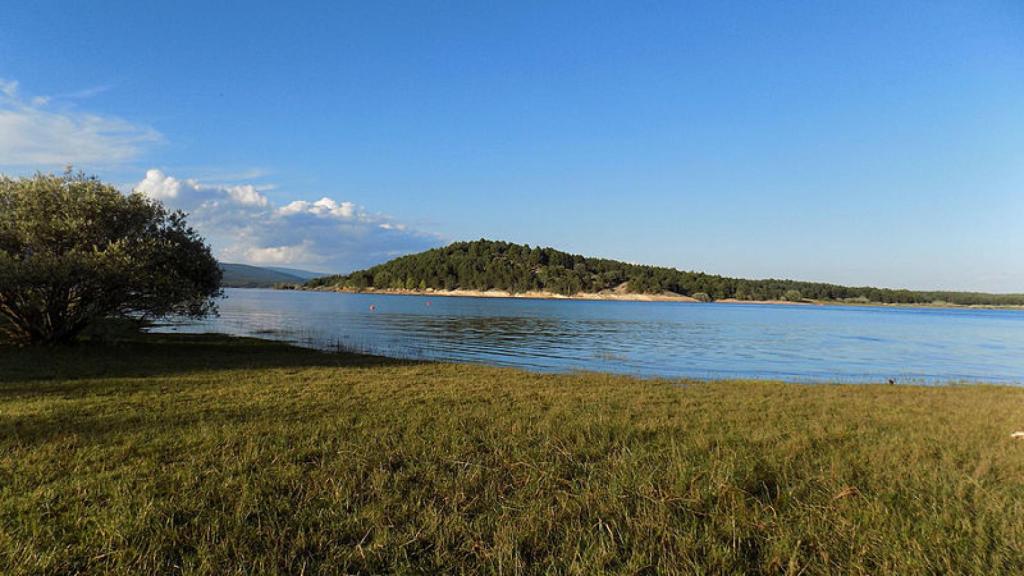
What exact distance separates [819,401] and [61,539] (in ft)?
52.4

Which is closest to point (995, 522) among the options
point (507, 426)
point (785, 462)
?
point (785, 462)

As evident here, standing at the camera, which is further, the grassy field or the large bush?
the large bush

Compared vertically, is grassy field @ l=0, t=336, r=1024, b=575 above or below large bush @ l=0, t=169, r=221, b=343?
below

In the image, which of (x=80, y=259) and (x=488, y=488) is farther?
Result: (x=80, y=259)

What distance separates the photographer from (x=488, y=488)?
5430mm

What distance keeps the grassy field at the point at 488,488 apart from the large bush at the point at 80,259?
9.38 m

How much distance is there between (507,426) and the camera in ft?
28.5

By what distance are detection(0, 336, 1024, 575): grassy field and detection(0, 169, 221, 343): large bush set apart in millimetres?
9377

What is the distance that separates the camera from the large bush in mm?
18516

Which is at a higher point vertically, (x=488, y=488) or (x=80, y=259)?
(x=80, y=259)

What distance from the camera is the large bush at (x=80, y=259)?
18.5 m

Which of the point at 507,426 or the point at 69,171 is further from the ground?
the point at 69,171

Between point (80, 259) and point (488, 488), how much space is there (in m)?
21.2

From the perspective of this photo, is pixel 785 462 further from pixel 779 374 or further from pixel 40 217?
pixel 40 217
